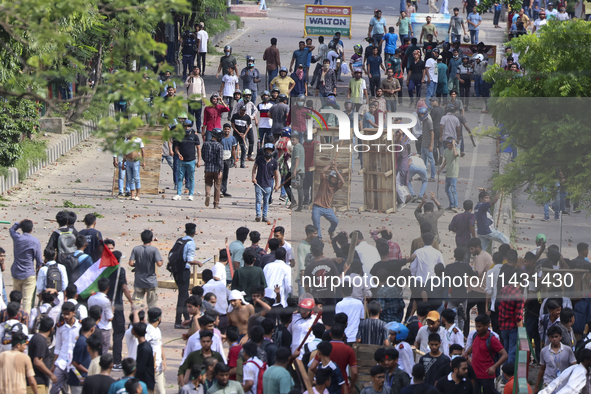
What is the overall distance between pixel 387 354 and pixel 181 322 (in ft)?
14.5

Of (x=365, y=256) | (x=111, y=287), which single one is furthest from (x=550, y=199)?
(x=111, y=287)

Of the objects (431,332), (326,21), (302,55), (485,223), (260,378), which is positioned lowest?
(260,378)

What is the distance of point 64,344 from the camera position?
31.2 feet

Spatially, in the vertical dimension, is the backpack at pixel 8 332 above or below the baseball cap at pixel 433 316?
below

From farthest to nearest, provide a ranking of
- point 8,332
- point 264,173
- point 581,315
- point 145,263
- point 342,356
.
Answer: point 264,173 → point 145,263 → point 581,315 → point 8,332 → point 342,356

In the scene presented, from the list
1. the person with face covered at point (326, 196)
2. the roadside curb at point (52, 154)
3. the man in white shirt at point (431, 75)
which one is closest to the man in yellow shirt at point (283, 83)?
the man in white shirt at point (431, 75)

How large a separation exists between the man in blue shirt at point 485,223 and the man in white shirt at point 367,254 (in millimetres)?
1719

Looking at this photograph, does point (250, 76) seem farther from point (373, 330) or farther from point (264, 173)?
point (373, 330)

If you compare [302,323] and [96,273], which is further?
[96,273]

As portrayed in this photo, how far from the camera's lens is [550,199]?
527 inches

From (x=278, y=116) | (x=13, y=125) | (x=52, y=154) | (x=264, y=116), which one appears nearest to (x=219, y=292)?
(x=13, y=125)

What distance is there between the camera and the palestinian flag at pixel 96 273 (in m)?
10.8

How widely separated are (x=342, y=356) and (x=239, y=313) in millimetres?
1703

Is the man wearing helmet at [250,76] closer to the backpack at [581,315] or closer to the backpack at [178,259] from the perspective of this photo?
the backpack at [178,259]
